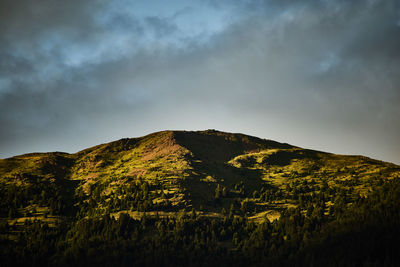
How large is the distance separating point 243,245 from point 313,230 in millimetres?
41740

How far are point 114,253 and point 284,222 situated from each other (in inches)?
3797

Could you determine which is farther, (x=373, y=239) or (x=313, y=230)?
(x=313, y=230)

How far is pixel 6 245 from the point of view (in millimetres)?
164375

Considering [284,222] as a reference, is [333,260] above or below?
below

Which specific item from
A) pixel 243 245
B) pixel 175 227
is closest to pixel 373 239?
pixel 243 245

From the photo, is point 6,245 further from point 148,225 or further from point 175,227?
Result: point 175,227

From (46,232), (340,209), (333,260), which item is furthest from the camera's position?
(340,209)

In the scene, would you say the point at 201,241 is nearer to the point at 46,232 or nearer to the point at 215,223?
the point at 215,223

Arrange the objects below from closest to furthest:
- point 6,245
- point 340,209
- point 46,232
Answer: point 6,245, point 46,232, point 340,209

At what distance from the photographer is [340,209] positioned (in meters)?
192

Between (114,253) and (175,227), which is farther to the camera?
(175,227)

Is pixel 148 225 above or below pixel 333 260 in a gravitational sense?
above

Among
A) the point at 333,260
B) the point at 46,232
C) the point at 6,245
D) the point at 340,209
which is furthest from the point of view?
the point at 340,209

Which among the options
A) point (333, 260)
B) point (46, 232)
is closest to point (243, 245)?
point (333, 260)
